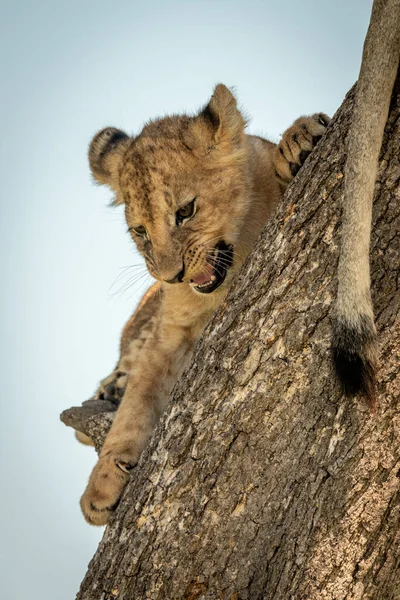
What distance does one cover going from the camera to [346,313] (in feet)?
6.90

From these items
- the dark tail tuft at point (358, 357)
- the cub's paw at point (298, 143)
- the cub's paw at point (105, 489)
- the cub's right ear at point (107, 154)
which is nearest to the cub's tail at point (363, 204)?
the dark tail tuft at point (358, 357)

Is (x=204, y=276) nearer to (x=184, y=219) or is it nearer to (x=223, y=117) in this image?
(x=184, y=219)

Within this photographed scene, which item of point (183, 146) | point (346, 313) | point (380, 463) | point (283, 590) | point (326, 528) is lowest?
point (283, 590)

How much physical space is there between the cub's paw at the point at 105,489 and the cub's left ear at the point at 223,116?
1457 millimetres

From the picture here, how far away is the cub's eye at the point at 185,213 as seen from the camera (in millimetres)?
3523

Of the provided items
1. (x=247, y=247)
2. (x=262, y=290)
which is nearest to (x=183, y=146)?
(x=247, y=247)

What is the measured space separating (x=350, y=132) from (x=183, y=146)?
59.9 inches

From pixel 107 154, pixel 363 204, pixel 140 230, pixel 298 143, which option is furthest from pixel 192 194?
pixel 363 204

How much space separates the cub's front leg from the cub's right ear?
2.58ft

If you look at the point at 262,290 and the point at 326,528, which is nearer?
the point at 326,528

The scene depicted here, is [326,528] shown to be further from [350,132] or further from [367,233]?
[350,132]

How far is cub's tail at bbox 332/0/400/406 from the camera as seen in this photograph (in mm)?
2080

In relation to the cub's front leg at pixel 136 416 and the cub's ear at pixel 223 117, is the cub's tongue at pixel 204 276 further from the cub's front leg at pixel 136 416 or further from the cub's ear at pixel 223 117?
the cub's ear at pixel 223 117

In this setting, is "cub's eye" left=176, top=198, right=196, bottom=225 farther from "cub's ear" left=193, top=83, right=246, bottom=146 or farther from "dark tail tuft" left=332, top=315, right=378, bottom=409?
"dark tail tuft" left=332, top=315, right=378, bottom=409
